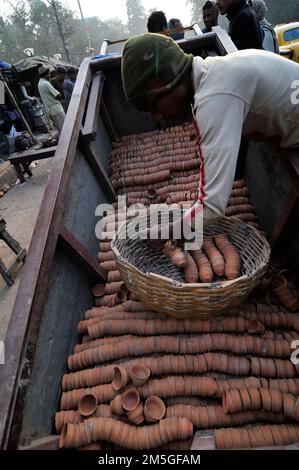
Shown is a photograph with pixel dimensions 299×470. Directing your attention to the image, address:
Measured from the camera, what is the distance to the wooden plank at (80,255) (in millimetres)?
2010

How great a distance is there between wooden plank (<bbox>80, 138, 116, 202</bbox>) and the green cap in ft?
4.59

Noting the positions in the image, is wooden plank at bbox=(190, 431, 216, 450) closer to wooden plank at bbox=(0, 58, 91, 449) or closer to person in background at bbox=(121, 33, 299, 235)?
wooden plank at bbox=(0, 58, 91, 449)

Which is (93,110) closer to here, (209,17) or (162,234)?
(162,234)

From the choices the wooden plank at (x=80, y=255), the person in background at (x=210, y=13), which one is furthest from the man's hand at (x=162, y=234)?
the person in background at (x=210, y=13)

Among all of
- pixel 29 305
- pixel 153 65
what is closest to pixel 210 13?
pixel 153 65

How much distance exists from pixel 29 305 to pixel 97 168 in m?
1.80

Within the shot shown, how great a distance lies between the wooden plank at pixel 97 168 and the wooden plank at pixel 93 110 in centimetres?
8

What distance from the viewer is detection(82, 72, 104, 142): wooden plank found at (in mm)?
2748

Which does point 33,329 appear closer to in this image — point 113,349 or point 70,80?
point 113,349

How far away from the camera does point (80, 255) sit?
2.17 m

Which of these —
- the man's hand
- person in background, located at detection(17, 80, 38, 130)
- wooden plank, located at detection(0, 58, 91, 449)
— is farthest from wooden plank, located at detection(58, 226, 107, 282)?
person in background, located at detection(17, 80, 38, 130)
